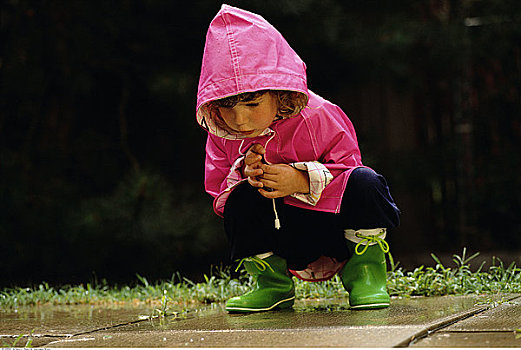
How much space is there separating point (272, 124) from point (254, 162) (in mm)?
127

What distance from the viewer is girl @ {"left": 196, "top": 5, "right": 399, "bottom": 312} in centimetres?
168

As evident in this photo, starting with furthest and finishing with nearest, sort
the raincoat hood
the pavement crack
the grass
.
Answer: the grass → the raincoat hood → the pavement crack

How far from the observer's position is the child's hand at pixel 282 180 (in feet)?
5.67

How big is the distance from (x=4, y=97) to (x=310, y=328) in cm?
339

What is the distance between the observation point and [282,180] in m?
1.73

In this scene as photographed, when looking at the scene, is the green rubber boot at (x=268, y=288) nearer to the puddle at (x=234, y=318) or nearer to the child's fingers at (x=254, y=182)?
the puddle at (x=234, y=318)

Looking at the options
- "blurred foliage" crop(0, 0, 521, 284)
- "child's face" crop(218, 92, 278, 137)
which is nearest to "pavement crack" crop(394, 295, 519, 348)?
"child's face" crop(218, 92, 278, 137)

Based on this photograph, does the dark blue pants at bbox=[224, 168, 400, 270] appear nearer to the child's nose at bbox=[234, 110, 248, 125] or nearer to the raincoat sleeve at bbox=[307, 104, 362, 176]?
the raincoat sleeve at bbox=[307, 104, 362, 176]

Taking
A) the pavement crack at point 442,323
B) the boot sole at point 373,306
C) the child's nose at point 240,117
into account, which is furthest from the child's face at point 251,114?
the pavement crack at point 442,323

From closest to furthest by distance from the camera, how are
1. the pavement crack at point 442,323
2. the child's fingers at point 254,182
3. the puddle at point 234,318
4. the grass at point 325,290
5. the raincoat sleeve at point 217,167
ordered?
the pavement crack at point 442,323 → the puddle at point 234,318 → the child's fingers at point 254,182 → the raincoat sleeve at point 217,167 → the grass at point 325,290

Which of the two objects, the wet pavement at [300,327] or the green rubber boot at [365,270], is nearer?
the wet pavement at [300,327]

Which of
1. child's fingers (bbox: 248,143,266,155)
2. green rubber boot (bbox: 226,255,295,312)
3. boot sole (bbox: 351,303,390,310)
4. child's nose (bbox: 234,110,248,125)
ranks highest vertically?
child's nose (bbox: 234,110,248,125)

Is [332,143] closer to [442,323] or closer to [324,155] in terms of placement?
[324,155]

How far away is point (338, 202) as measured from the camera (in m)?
1.77
